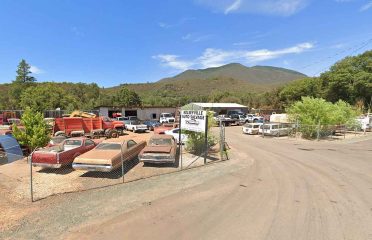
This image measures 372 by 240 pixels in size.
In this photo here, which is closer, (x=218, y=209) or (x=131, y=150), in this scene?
(x=218, y=209)

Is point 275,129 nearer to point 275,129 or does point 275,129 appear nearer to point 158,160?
point 275,129

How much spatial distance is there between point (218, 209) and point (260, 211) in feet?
3.59

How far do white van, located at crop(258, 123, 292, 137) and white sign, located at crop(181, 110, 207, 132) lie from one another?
1603cm

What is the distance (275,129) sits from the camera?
30375mm

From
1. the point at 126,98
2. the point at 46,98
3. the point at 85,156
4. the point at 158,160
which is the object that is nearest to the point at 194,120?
the point at 158,160

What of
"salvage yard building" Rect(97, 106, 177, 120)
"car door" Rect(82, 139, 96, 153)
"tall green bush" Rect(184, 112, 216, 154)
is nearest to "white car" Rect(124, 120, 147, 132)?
"tall green bush" Rect(184, 112, 216, 154)

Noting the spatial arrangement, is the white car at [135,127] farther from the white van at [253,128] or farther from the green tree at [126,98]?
the green tree at [126,98]

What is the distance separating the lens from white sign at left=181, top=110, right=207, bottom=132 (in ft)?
51.0

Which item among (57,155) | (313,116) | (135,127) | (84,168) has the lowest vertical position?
(84,168)

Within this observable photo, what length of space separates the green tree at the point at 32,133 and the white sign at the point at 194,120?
8584 millimetres

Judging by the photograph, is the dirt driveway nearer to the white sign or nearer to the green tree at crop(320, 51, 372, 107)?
the white sign

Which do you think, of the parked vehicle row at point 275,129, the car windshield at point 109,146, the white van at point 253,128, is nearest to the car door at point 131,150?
the car windshield at point 109,146

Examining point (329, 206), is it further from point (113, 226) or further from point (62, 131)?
point (62, 131)

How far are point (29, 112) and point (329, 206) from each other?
17090mm
